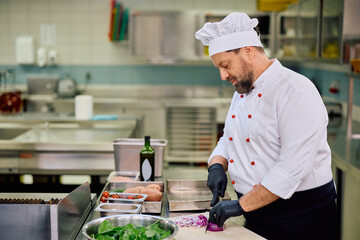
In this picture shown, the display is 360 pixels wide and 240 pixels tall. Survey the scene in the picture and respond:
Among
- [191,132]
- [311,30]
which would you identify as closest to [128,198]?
[311,30]

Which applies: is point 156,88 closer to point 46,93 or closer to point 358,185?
point 46,93

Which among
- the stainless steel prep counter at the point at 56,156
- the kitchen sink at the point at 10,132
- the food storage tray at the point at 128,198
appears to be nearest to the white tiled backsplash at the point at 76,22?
the kitchen sink at the point at 10,132

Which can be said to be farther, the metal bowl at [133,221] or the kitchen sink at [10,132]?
the kitchen sink at [10,132]

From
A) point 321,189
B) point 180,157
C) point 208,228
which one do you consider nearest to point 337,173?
point 321,189

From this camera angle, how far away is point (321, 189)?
6.30 ft

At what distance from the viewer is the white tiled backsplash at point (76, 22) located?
7078 millimetres

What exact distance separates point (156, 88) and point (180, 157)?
1.29 metres

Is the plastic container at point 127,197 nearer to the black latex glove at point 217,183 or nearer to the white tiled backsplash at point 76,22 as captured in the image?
the black latex glove at point 217,183

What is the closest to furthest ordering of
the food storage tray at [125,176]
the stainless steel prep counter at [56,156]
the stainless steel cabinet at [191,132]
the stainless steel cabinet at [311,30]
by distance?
the food storage tray at [125,176] → the stainless steel prep counter at [56,156] → the stainless steel cabinet at [311,30] → the stainless steel cabinet at [191,132]

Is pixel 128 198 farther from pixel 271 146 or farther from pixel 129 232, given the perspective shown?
pixel 271 146

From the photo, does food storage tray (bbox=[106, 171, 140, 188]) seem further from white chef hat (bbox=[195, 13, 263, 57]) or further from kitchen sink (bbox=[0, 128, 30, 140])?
kitchen sink (bbox=[0, 128, 30, 140])

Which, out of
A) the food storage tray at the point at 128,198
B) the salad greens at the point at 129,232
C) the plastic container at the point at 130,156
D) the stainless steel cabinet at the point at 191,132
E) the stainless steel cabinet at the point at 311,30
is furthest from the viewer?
the stainless steel cabinet at the point at 191,132

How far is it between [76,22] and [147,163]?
5.16 m

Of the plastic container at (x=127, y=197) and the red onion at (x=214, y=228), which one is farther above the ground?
the plastic container at (x=127, y=197)
